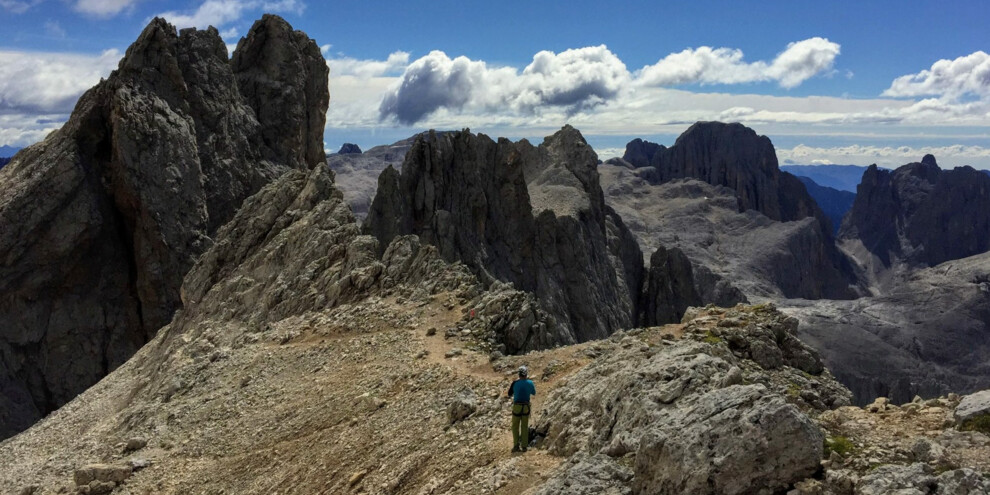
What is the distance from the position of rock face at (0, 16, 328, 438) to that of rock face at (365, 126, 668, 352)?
21.5m

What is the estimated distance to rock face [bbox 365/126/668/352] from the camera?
9425 cm

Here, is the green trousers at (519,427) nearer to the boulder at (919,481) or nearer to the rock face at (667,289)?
the boulder at (919,481)

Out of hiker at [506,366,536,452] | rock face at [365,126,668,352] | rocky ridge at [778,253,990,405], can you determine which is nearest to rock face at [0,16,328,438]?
rock face at [365,126,668,352]

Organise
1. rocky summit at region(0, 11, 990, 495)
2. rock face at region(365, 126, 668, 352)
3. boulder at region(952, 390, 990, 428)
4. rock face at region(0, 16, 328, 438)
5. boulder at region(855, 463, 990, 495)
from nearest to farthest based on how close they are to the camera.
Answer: boulder at region(855, 463, 990, 495) < boulder at region(952, 390, 990, 428) < rocky summit at region(0, 11, 990, 495) < rock face at region(0, 16, 328, 438) < rock face at region(365, 126, 668, 352)

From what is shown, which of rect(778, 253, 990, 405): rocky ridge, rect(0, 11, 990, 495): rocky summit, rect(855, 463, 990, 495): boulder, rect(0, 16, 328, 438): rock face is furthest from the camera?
rect(778, 253, 990, 405): rocky ridge

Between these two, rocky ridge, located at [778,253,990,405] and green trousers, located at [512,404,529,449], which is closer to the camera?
green trousers, located at [512,404,529,449]

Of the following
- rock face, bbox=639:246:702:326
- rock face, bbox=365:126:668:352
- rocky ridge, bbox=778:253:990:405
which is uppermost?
rock face, bbox=365:126:668:352

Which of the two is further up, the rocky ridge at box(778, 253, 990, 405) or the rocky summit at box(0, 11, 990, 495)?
the rocky summit at box(0, 11, 990, 495)

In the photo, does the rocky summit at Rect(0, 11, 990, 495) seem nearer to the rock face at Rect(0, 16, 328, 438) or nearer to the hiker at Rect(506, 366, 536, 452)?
the rock face at Rect(0, 16, 328, 438)

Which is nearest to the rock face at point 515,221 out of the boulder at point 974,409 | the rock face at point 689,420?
the rock face at point 689,420

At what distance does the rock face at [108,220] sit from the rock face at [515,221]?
70.6ft

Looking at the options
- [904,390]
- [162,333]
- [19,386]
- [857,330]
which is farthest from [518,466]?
[857,330]

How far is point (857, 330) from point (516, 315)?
183309mm

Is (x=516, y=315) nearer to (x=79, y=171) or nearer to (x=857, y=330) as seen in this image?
(x=79, y=171)
